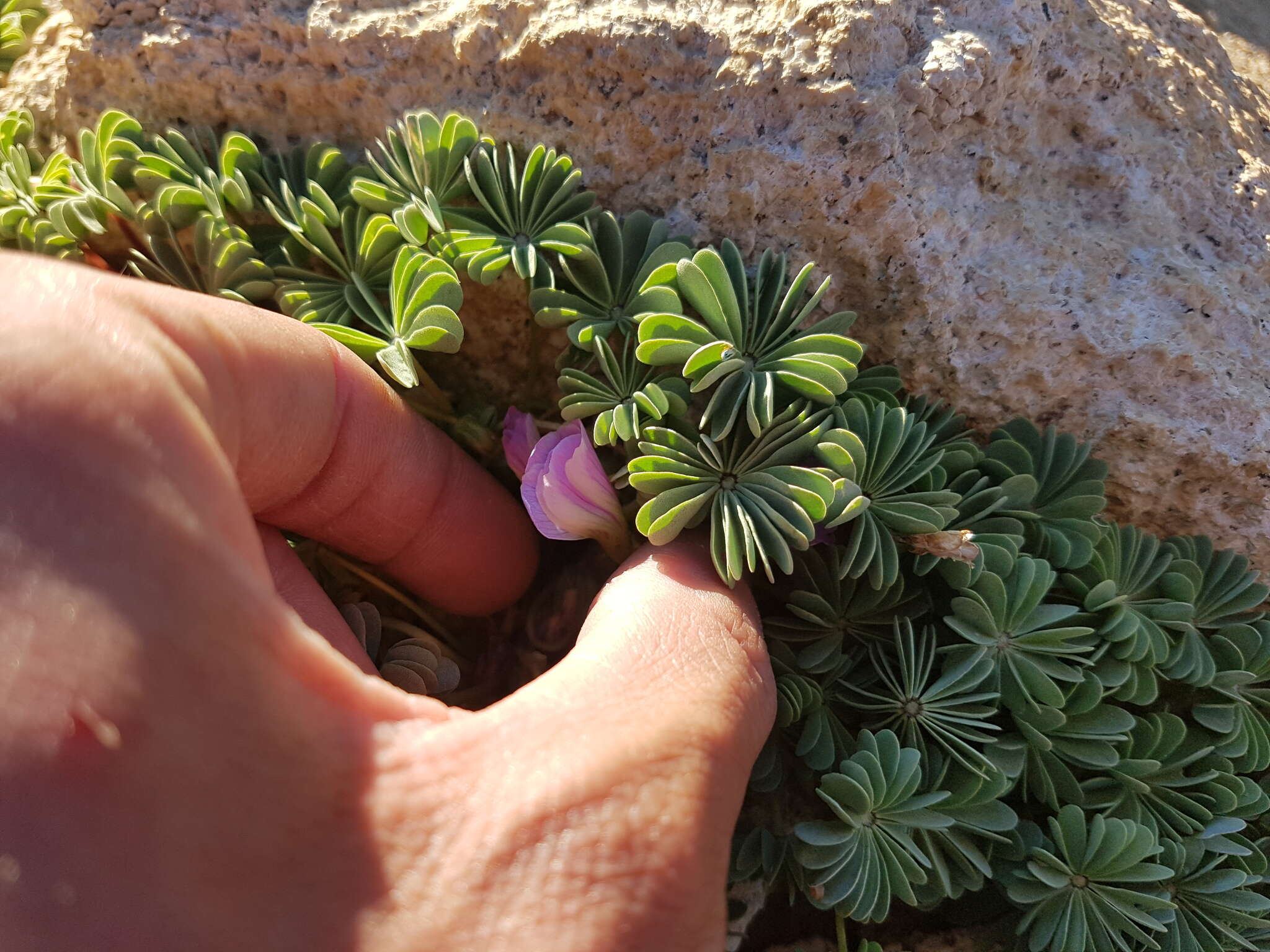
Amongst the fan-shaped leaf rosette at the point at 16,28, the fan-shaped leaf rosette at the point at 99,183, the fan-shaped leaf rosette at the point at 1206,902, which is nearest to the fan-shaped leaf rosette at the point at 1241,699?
the fan-shaped leaf rosette at the point at 1206,902

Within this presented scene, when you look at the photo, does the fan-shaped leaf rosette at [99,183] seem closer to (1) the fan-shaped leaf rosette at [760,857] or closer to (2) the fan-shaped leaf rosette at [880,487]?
(2) the fan-shaped leaf rosette at [880,487]

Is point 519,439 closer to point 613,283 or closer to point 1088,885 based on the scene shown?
point 613,283

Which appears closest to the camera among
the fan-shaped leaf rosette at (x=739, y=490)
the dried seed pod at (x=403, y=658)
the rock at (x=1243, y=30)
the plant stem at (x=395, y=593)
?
the fan-shaped leaf rosette at (x=739, y=490)

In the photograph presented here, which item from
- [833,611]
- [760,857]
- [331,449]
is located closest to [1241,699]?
[833,611]

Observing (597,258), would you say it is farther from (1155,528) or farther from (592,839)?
(1155,528)

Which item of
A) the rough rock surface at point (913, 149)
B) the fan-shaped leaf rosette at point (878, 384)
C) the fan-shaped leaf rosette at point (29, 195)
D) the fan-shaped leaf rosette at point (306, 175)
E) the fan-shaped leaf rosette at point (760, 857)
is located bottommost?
the fan-shaped leaf rosette at point (760, 857)

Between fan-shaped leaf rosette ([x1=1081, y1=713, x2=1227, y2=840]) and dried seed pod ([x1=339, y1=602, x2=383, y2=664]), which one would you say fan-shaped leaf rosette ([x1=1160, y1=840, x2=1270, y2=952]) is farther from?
dried seed pod ([x1=339, y1=602, x2=383, y2=664])

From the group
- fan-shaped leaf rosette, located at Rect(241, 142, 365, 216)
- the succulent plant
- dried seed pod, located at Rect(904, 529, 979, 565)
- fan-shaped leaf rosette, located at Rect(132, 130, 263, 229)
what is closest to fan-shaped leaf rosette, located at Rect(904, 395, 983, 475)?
the succulent plant
